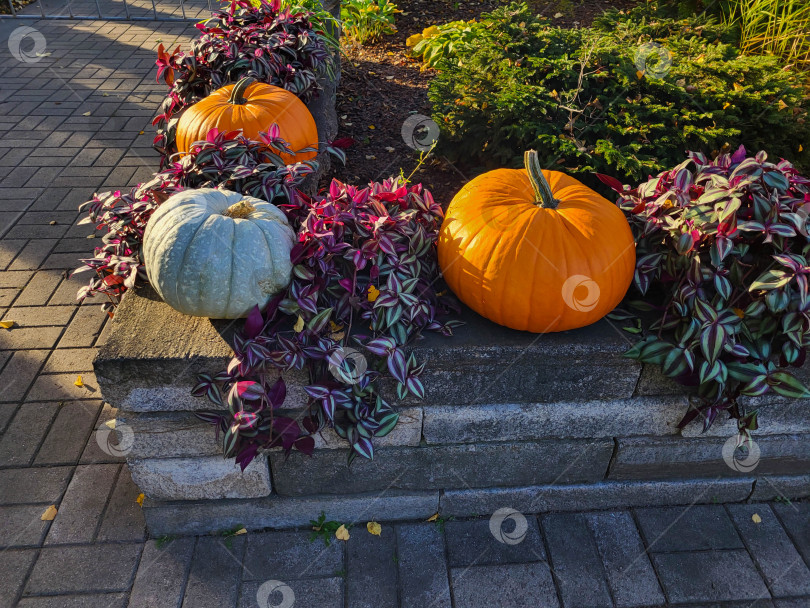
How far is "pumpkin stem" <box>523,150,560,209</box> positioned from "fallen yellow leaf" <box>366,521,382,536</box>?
4.62 ft

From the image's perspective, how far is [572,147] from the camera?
272cm

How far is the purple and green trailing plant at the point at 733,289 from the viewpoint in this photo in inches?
73.6

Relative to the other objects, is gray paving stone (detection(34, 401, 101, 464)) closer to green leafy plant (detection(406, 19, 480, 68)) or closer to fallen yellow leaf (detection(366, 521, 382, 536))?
fallen yellow leaf (detection(366, 521, 382, 536))

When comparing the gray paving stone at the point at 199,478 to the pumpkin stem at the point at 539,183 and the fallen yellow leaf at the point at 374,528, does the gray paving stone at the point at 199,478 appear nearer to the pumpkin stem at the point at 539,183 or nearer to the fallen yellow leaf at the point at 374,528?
the fallen yellow leaf at the point at 374,528

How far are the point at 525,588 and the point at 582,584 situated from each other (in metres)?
0.22

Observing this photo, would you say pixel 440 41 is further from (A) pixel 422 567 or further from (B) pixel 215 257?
(A) pixel 422 567

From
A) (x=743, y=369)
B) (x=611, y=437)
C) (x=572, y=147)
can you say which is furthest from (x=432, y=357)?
(x=572, y=147)

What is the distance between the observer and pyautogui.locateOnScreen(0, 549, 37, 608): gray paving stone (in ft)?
6.92

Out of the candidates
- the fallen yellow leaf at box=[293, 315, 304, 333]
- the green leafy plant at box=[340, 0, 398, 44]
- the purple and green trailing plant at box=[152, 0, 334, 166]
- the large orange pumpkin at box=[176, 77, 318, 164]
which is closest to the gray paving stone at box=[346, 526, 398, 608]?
the fallen yellow leaf at box=[293, 315, 304, 333]

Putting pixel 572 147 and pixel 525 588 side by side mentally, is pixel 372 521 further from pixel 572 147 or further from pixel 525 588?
pixel 572 147

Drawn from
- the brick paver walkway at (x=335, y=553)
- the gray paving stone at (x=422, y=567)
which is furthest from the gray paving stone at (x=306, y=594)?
the gray paving stone at (x=422, y=567)

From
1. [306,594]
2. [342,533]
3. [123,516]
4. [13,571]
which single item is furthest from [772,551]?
[13,571]

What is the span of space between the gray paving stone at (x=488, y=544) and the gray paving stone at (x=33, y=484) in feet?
5.45

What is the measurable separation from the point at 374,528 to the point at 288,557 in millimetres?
348
